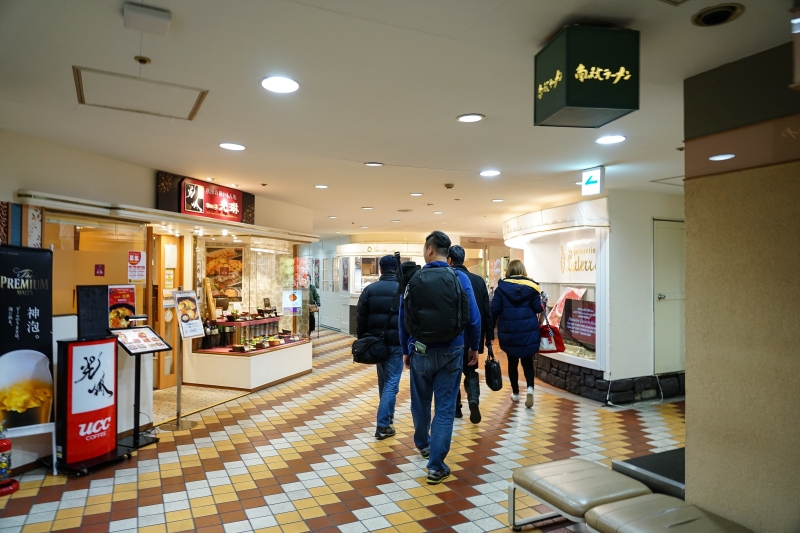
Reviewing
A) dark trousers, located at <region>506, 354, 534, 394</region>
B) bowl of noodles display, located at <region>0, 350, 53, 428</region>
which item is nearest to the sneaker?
dark trousers, located at <region>506, 354, 534, 394</region>

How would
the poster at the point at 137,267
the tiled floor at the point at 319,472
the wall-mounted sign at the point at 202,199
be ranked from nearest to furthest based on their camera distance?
1. the tiled floor at the point at 319,472
2. the poster at the point at 137,267
3. the wall-mounted sign at the point at 202,199

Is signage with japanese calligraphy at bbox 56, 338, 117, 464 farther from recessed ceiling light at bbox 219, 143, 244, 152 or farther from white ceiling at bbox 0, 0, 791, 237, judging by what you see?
recessed ceiling light at bbox 219, 143, 244, 152

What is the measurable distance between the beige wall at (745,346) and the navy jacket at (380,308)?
2546 mm

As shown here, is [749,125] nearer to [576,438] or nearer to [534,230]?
[576,438]

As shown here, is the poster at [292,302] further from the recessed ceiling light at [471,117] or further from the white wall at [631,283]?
the recessed ceiling light at [471,117]

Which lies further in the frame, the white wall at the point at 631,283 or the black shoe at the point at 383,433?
the white wall at the point at 631,283

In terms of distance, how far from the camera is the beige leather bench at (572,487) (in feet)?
8.90

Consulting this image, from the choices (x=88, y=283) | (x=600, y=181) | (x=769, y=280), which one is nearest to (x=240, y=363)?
(x=88, y=283)

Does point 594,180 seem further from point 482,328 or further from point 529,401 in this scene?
point 529,401

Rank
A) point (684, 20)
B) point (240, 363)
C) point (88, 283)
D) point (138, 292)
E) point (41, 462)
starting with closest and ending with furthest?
1. point (684, 20)
2. point (41, 462)
3. point (88, 283)
4. point (138, 292)
5. point (240, 363)

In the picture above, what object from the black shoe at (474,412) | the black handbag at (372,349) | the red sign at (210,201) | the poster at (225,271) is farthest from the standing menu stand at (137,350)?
the black shoe at (474,412)

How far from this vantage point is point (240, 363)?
269 inches

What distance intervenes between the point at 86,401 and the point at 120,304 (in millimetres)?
1161

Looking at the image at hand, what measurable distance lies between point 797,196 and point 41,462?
17.9 ft
